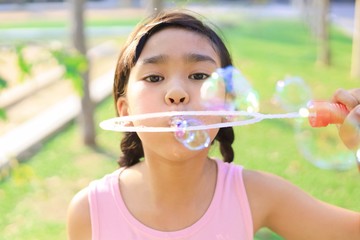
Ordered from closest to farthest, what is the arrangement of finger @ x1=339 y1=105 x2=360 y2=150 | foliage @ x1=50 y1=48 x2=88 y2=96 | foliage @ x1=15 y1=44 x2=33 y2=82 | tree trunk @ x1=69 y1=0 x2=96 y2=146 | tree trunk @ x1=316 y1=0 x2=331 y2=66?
finger @ x1=339 y1=105 x2=360 y2=150 → foliage @ x1=15 y1=44 x2=33 y2=82 → foliage @ x1=50 y1=48 x2=88 y2=96 → tree trunk @ x1=69 y1=0 x2=96 y2=146 → tree trunk @ x1=316 y1=0 x2=331 y2=66

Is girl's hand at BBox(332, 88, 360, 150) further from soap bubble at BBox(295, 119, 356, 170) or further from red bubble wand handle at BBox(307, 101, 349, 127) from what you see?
soap bubble at BBox(295, 119, 356, 170)

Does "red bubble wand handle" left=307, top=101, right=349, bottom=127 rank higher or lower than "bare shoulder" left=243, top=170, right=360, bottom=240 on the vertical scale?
higher

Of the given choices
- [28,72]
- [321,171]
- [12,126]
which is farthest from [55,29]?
[28,72]

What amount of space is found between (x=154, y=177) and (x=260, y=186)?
1.05ft

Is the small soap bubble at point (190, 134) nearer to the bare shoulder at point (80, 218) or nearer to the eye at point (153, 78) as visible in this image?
the eye at point (153, 78)

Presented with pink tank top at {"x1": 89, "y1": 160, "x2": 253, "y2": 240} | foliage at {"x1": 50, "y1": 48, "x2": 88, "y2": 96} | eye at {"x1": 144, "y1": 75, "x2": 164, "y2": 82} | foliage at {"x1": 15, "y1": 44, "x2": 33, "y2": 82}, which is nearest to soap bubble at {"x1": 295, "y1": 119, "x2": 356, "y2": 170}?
pink tank top at {"x1": 89, "y1": 160, "x2": 253, "y2": 240}

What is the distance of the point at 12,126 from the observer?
606 cm

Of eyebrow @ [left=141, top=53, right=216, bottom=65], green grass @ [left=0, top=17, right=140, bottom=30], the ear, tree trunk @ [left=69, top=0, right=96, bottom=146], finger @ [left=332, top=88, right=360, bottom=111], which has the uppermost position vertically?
eyebrow @ [left=141, top=53, right=216, bottom=65]

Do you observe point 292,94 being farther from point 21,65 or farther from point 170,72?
point 21,65

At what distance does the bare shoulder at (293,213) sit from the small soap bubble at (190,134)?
0.22 meters

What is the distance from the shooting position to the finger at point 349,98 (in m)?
1.47

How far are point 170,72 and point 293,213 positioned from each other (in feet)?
1.83

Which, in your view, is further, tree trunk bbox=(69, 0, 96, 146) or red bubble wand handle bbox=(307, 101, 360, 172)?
tree trunk bbox=(69, 0, 96, 146)

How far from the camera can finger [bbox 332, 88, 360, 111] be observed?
1.47 metres
